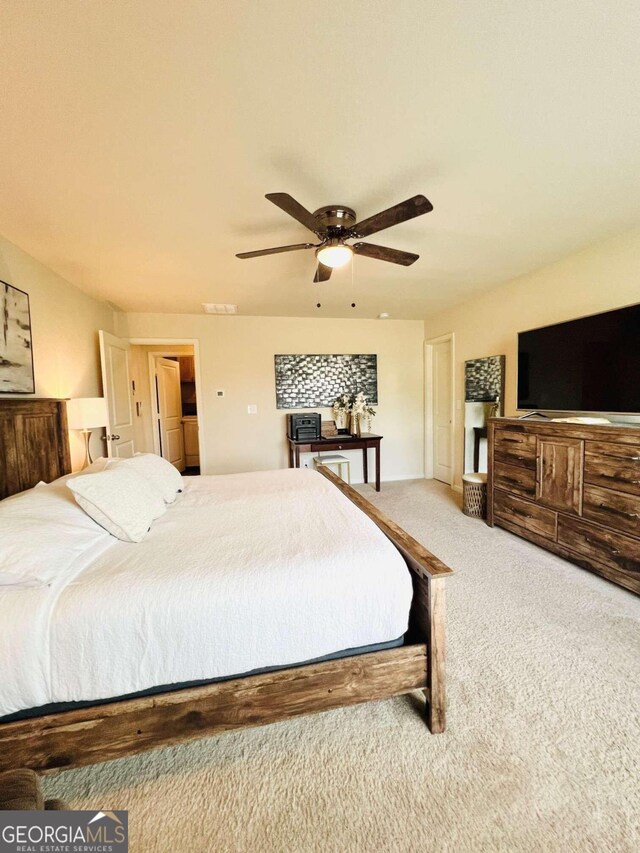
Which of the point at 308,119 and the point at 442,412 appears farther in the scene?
the point at 442,412

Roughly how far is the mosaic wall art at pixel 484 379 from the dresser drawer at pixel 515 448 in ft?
2.47

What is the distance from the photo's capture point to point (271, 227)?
220 cm

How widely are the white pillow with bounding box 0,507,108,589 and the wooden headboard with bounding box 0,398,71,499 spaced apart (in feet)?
A: 3.05

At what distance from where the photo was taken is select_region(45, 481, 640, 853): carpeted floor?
3.25 ft

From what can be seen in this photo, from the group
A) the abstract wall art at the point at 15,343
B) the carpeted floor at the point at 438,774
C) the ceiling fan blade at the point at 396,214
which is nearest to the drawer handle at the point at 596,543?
the carpeted floor at the point at 438,774

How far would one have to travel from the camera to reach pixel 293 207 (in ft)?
5.16

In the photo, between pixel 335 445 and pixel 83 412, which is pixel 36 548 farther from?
pixel 335 445

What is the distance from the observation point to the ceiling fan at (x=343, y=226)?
162 cm

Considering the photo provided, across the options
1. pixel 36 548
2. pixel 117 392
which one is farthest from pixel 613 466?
pixel 117 392

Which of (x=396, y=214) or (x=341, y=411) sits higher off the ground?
(x=396, y=214)

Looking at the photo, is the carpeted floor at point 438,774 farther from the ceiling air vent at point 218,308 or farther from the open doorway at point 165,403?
the open doorway at point 165,403

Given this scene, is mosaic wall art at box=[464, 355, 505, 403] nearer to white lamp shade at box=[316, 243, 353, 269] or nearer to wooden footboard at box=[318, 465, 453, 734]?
white lamp shade at box=[316, 243, 353, 269]

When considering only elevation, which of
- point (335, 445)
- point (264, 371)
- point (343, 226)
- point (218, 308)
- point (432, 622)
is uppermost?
point (218, 308)

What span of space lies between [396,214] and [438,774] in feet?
7.59
